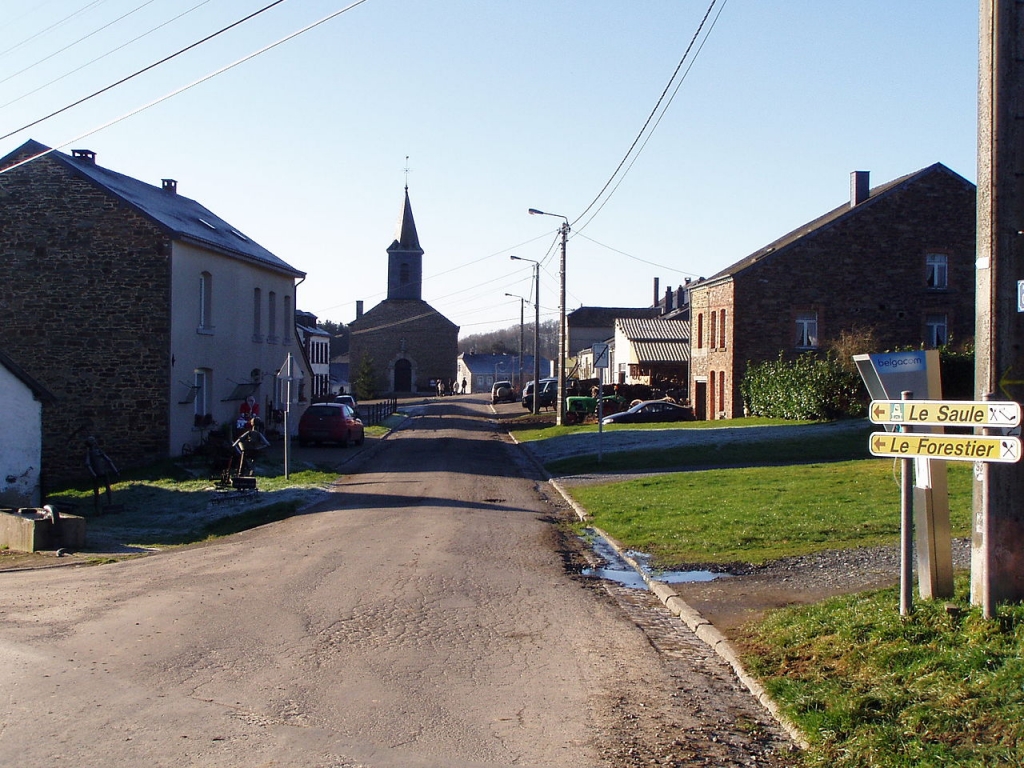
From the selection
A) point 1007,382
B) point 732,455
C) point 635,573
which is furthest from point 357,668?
point 732,455

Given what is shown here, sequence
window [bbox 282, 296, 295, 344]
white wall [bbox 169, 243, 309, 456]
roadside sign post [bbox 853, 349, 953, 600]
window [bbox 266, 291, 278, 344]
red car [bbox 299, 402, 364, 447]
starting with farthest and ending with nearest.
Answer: window [bbox 282, 296, 295, 344]
window [bbox 266, 291, 278, 344]
red car [bbox 299, 402, 364, 447]
white wall [bbox 169, 243, 309, 456]
roadside sign post [bbox 853, 349, 953, 600]

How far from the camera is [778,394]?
36781 millimetres

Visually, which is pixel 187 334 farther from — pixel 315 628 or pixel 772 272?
pixel 772 272

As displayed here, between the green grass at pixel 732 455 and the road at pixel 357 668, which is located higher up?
the green grass at pixel 732 455

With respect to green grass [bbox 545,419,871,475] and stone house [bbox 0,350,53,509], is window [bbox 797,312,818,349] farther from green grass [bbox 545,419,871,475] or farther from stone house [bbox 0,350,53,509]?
stone house [bbox 0,350,53,509]

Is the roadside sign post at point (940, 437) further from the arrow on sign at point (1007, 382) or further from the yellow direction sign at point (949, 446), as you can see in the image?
the arrow on sign at point (1007, 382)

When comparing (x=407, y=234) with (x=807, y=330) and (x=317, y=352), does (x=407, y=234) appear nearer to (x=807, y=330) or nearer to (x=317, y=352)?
(x=317, y=352)

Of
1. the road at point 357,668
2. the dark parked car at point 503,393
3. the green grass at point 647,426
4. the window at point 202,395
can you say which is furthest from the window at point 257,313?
the dark parked car at point 503,393

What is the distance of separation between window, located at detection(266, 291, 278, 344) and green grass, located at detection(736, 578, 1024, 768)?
29405mm

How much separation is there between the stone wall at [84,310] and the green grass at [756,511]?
480 inches

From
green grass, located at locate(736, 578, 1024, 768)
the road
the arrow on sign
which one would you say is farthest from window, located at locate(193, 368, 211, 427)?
the arrow on sign

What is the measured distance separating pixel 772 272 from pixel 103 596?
113ft

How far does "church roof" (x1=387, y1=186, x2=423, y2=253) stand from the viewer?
9512 centimetres

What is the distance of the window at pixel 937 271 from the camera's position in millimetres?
40250
